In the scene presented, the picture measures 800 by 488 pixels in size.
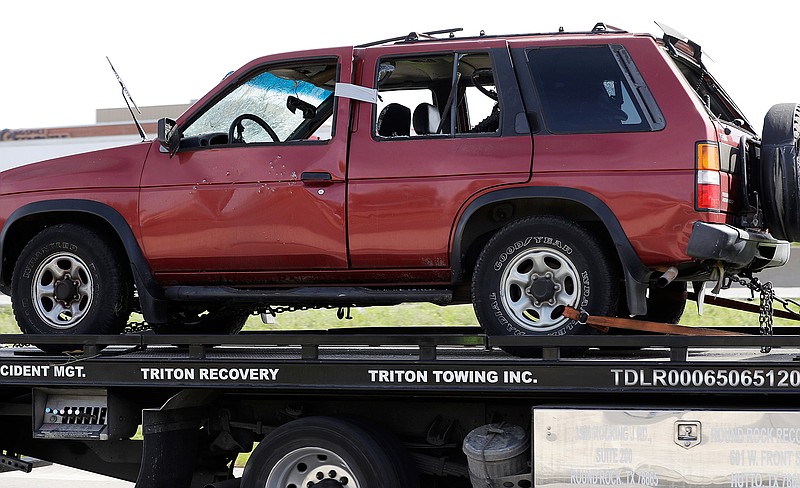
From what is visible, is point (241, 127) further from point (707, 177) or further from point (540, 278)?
point (707, 177)

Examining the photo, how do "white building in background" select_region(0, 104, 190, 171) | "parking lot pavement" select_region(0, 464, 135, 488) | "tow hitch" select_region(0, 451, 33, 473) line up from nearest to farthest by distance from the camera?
"tow hitch" select_region(0, 451, 33, 473) < "parking lot pavement" select_region(0, 464, 135, 488) < "white building in background" select_region(0, 104, 190, 171)

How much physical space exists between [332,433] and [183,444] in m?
0.95

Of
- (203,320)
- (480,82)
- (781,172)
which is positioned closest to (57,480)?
(203,320)

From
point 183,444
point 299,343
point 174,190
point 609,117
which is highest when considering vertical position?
point 609,117

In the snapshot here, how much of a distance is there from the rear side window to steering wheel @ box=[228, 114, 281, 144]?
1.61 metres

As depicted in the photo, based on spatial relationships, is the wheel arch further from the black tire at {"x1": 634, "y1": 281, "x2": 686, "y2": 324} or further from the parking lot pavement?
the parking lot pavement

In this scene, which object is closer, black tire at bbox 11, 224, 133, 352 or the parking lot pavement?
black tire at bbox 11, 224, 133, 352

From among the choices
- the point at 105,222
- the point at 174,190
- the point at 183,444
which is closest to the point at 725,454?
the point at 183,444

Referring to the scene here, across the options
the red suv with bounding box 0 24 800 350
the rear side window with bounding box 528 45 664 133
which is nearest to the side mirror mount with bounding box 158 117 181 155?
the red suv with bounding box 0 24 800 350

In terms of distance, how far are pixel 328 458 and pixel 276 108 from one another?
2.15 metres

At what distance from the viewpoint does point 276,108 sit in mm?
6211

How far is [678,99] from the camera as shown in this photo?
5.12 meters

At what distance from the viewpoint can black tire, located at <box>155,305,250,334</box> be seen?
6562mm

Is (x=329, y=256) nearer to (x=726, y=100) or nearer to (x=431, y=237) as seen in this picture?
(x=431, y=237)
